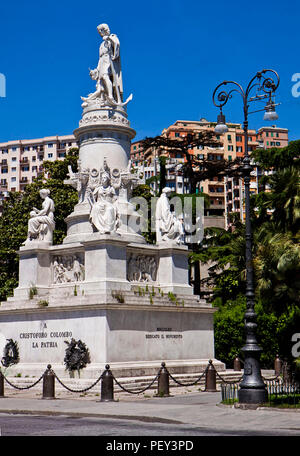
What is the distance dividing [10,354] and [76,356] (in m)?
4.50

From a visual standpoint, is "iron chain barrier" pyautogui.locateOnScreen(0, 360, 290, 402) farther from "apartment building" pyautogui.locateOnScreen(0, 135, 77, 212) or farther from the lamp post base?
"apartment building" pyautogui.locateOnScreen(0, 135, 77, 212)

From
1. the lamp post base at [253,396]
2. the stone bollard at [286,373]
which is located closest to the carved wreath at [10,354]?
the stone bollard at [286,373]

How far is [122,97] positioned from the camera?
31.6 metres

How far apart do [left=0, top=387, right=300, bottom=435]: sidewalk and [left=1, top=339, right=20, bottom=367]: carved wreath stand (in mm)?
3661

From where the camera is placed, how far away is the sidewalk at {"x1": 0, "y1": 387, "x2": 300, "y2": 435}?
1461cm

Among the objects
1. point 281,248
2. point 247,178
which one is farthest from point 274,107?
point 281,248

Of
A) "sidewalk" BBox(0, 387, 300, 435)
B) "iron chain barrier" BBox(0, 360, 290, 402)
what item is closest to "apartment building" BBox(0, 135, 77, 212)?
"iron chain barrier" BBox(0, 360, 290, 402)

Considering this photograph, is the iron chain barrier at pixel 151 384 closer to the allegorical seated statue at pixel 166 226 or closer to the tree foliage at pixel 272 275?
the tree foliage at pixel 272 275

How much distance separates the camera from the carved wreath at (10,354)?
1060 inches

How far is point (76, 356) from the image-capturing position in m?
23.8

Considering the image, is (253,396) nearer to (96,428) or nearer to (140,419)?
(140,419)

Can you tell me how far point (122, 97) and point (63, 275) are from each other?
905 centimetres

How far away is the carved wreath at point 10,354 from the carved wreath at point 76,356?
3435mm
